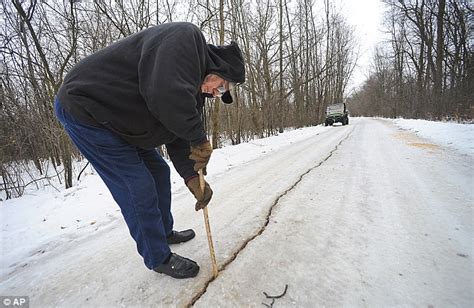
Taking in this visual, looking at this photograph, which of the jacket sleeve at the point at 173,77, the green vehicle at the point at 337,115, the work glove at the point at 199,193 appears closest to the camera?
the jacket sleeve at the point at 173,77

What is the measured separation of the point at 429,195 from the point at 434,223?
0.69 meters

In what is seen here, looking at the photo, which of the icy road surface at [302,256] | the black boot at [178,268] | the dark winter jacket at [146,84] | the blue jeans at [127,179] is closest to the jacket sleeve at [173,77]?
the dark winter jacket at [146,84]

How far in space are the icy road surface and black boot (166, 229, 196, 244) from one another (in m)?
0.04

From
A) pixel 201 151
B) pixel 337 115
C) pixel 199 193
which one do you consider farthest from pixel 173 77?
pixel 337 115

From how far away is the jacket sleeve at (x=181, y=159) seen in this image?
1.61 meters

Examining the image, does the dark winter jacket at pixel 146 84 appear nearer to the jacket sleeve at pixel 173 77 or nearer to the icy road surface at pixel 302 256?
the jacket sleeve at pixel 173 77

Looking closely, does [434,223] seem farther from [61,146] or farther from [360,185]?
[61,146]

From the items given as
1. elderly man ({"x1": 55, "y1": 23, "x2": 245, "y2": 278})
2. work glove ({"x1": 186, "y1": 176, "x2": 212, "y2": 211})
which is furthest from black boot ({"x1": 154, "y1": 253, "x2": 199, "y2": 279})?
work glove ({"x1": 186, "y1": 176, "x2": 212, "y2": 211})

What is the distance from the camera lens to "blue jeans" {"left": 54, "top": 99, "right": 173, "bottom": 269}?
1226 millimetres

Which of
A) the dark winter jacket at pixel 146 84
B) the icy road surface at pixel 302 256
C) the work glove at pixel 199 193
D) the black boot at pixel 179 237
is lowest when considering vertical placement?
the icy road surface at pixel 302 256

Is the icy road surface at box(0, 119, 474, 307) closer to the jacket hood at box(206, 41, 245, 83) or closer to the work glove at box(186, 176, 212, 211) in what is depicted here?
the work glove at box(186, 176, 212, 211)

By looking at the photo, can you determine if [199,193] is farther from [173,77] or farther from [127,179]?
[173,77]

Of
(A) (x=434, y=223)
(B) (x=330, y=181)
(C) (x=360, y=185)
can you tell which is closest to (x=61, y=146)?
(B) (x=330, y=181)

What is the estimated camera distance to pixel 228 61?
1.35 meters
